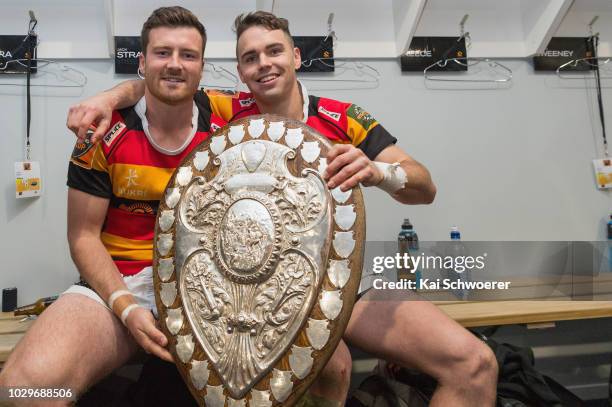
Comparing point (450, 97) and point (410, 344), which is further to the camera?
point (450, 97)

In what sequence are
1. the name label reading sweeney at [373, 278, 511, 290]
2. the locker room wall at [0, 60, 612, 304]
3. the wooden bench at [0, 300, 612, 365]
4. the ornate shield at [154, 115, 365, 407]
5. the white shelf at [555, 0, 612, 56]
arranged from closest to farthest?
the ornate shield at [154, 115, 365, 407] < the wooden bench at [0, 300, 612, 365] < the name label reading sweeney at [373, 278, 511, 290] < the locker room wall at [0, 60, 612, 304] < the white shelf at [555, 0, 612, 56]

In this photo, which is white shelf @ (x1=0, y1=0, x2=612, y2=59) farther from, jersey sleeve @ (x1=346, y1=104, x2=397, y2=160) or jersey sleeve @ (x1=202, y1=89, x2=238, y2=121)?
jersey sleeve @ (x1=346, y1=104, x2=397, y2=160)

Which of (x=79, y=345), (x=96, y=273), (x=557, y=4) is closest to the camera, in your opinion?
(x=79, y=345)

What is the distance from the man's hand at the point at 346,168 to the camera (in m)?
0.91

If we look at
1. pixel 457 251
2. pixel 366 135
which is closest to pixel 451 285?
pixel 457 251

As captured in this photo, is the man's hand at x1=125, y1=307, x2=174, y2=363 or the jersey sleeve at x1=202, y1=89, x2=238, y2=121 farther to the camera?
the jersey sleeve at x1=202, y1=89, x2=238, y2=121

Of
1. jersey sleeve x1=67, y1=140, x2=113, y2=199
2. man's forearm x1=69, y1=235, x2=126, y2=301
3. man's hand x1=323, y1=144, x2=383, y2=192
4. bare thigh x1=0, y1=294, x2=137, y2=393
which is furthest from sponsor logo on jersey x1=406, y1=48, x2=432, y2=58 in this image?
bare thigh x1=0, y1=294, x2=137, y2=393

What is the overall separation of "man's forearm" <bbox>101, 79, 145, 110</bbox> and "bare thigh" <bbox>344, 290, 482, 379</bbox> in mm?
881

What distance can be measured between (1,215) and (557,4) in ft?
8.61

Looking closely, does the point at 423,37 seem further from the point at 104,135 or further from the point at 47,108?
the point at 47,108

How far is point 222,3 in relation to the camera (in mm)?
2064

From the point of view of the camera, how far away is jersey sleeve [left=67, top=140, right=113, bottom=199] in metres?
1.22

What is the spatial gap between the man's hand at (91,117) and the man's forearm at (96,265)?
10.9 inches

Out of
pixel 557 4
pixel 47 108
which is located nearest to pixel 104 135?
pixel 47 108
